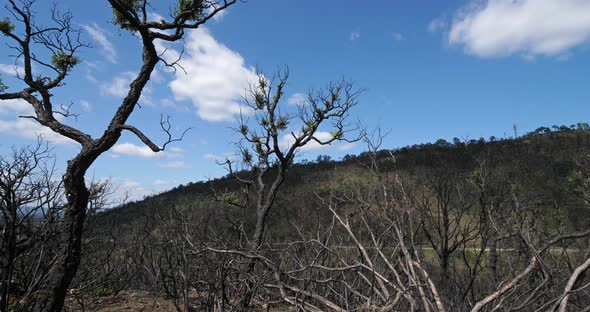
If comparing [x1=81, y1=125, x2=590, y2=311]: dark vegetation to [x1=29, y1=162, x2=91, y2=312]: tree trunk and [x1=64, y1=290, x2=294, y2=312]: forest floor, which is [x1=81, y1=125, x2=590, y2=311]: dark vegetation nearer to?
[x1=64, y1=290, x2=294, y2=312]: forest floor

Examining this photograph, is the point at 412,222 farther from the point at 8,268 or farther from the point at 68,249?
the point at 8,268

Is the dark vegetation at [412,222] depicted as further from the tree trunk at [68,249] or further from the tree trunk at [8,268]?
the tree trunk at [8,268]

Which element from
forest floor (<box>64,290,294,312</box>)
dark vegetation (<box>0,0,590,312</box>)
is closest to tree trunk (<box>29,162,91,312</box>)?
dark vegetation (<box>0,0,590,312</box>)

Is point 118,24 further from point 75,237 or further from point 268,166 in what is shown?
point 268,166

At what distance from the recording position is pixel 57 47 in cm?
623

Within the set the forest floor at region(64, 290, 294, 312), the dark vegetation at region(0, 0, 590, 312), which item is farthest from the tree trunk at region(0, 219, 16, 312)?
the forest floor at region(64, 290, 294, 312)

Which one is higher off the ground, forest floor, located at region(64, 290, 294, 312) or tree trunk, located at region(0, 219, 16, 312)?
tree trunk, located at region(0, 219, 16, 312)

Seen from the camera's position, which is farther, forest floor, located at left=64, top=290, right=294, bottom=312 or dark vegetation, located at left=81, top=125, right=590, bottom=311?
forest floor, located at left=64, top=290, right=294, bottom=312

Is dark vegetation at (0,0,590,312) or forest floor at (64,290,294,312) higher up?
dark vegetation at (0,0,590,312)

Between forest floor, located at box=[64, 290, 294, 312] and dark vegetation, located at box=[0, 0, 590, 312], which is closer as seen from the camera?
dark vegetation, located at box=[0, 0, 590, 312]

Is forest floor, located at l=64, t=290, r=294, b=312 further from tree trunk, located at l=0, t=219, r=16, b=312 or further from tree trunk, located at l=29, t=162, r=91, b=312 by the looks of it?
tree trunk, located at l=0, t=219, r=16, b=312

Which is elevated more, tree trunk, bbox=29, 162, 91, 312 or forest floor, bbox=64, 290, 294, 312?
tree trunk, bbox=29, 162, 91, 312

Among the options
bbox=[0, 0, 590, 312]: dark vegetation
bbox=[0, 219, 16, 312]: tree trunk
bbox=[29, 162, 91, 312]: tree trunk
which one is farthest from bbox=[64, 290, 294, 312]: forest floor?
bbox=[0, 219, 16, 312]: tree trunk

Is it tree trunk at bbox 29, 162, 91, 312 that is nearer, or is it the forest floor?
tree trunk at bbox 29, 162, 91, 312
